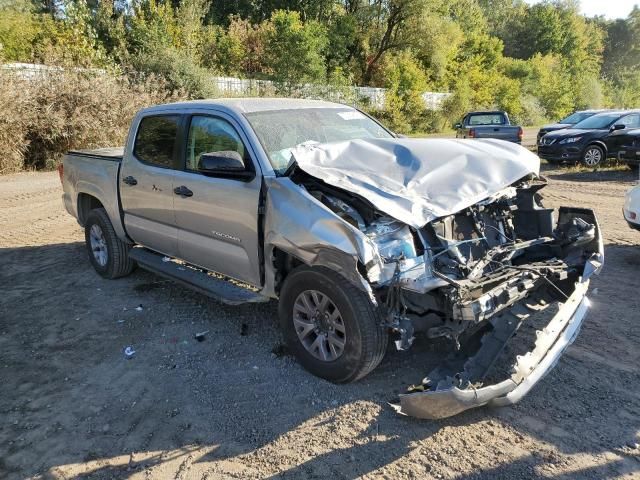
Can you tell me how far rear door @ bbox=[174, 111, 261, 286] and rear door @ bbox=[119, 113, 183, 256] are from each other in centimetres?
16

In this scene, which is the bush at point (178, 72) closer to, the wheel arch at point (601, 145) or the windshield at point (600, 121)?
the windshield at point (600, 121)

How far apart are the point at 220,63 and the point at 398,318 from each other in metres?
29.8

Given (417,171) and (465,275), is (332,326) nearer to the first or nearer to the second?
(465,275)

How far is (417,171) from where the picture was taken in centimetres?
384

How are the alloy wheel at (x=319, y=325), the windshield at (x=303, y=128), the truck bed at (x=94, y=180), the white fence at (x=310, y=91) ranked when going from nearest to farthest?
the alloy wheel at (x=319, y=325) < the windshield at (x=303, y=128) < the truck bed at (x=94, y=180) < the white fence at (x=310, y=91)

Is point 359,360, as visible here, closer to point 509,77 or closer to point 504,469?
point 504,469

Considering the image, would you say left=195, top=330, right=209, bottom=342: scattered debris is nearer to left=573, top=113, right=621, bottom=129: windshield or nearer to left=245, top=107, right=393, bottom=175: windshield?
left=245, top=107, right=393, bottom=175: windshield

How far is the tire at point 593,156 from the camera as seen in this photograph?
14.6m

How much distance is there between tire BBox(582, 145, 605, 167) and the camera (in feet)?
48.1

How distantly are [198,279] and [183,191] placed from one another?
2.67 ft

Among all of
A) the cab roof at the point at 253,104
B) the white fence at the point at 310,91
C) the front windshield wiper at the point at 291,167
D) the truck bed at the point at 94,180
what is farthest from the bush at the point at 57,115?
the front windshield wiper at the point at 291,167

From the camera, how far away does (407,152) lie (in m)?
4.08

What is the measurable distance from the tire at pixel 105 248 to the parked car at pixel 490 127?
13.1 m

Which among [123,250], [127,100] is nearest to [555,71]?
[127,100]
